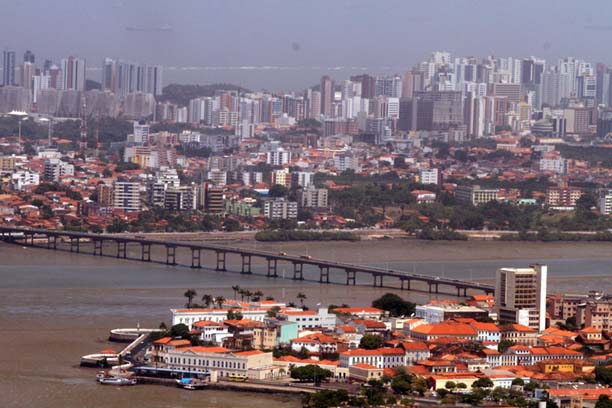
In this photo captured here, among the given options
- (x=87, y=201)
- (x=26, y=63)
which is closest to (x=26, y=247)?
(x=87, y=201)

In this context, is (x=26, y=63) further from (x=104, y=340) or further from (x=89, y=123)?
(x=104, y=340)

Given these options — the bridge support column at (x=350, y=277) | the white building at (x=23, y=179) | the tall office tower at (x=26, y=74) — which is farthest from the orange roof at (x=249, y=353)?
the tall office tower at (x=26, y=74)

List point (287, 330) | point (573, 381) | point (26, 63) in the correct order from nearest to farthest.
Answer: point (573, 381) < point (287, 330) < point (26, 63)

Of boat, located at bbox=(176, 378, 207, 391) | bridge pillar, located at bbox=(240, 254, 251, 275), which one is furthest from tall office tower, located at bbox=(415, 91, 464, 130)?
boat, located at bbox=(176, 378, 207, 391)

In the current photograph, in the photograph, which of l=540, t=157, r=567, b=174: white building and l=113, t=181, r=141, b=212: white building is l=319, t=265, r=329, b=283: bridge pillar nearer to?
l=113, t=181, r=141, b=212: white building

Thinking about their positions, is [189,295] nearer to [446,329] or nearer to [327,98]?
[446,329]

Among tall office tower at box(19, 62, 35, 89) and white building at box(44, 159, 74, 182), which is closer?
white building at box(44, 159, 74, 182)

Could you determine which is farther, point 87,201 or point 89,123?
point 89,123

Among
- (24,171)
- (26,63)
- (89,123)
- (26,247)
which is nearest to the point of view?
(26,247)
